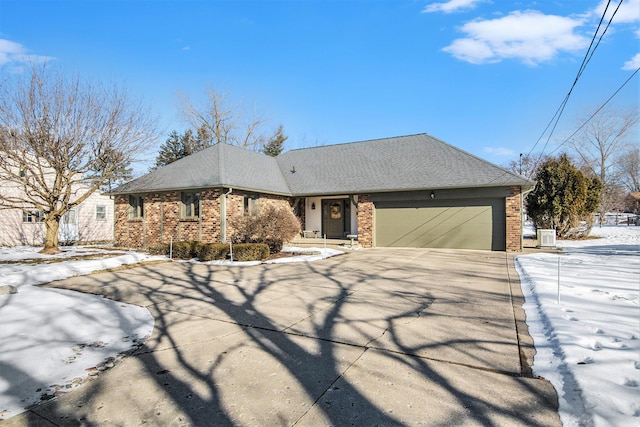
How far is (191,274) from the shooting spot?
29.9 feet

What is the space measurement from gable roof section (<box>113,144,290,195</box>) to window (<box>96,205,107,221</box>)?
773 cm

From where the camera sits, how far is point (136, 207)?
16891 mm

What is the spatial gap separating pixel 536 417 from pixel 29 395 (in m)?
4.14

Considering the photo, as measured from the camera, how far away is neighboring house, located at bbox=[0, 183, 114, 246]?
19.0 meters

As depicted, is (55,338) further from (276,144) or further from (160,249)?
(276,144)

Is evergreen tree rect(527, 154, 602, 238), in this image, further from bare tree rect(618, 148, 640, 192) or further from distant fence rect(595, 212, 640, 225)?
bare tree rect(618, 148, 640, 192)

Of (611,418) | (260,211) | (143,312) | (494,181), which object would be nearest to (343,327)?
(611,418)

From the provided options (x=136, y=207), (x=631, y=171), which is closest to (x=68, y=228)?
(x=136, y=207)

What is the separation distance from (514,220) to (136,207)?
17.1 metres

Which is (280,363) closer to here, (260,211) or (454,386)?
(454,386)

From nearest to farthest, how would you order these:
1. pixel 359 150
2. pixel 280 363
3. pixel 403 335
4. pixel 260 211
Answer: pixel 280 363 → pixel 403 335 → pixel 260 211 → pixel 359 150

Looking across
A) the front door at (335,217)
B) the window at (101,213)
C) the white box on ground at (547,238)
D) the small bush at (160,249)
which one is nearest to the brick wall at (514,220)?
the white box on ground at (547,238)

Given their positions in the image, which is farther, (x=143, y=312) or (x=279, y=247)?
(x=279, y=247)

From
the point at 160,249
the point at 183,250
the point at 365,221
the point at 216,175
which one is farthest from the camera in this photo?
the point at 365,221
